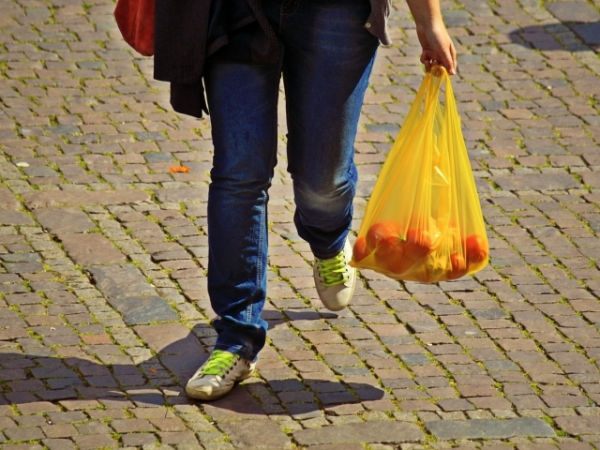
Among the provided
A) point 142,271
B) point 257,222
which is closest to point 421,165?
point 257,222

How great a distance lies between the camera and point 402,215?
3.84 metres

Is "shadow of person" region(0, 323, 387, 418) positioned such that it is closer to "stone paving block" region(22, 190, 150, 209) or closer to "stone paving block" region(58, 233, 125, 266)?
"stone paving block" region(58, 233, 125, 266)

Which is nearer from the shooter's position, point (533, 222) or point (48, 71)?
point (533, 222)

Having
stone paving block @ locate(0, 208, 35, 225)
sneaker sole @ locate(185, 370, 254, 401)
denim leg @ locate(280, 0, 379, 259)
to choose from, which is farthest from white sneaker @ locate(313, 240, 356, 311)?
stone paving block @ locate(0, 208, 35, 225)

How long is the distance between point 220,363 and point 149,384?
Answer: 27 cm

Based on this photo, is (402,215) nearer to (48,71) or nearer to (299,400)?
(299,400)

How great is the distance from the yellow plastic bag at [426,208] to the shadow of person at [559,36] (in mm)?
3580

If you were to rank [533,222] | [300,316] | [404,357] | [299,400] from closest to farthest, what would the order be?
[299,400]
[404,357]
[300,316]
[533,222]

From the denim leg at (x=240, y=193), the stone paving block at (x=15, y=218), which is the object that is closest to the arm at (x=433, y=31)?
the denim leg at (x=240, y=193)

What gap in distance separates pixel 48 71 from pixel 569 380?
3.87 m

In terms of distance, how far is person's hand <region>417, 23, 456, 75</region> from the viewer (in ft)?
12.2

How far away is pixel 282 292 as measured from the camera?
4648mm

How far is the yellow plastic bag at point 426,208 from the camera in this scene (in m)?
3.83

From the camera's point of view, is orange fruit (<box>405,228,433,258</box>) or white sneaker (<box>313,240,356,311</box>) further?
white sneaker (<box>313,240,356,311</box>)
